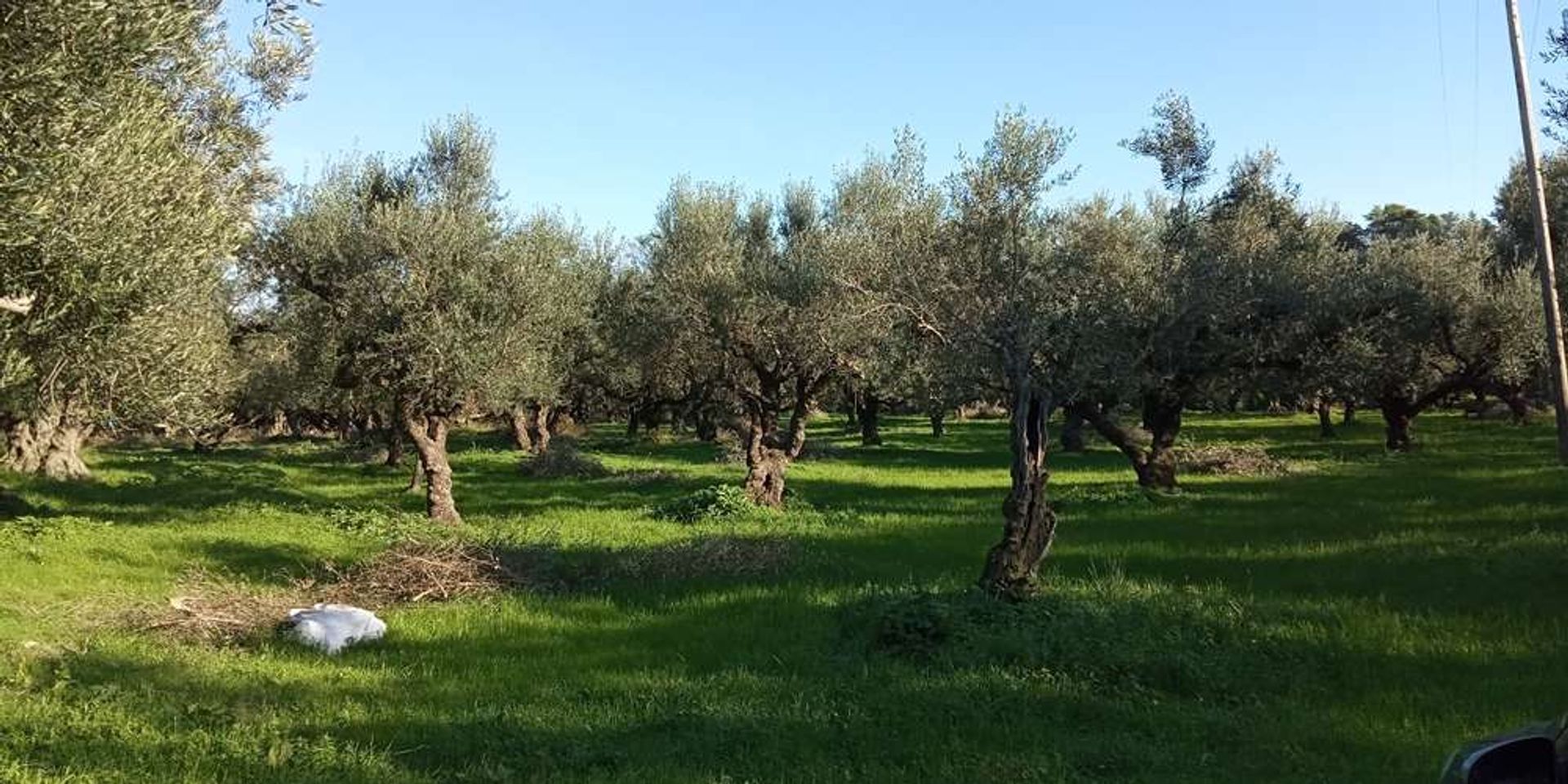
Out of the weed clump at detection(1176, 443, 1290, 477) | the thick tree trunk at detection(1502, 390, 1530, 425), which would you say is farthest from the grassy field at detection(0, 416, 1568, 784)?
the thick tree trunk at detection(1502, 390, 1530, 425)

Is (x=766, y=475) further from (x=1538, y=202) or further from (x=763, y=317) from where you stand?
(x=1538, y=202)

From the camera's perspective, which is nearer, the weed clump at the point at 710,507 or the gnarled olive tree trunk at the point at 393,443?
the weed clump at the point at 710,507

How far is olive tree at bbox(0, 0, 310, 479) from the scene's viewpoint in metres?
8.58

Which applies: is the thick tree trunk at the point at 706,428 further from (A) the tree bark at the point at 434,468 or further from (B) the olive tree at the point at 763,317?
(A) the tree bark at the point at 434,468

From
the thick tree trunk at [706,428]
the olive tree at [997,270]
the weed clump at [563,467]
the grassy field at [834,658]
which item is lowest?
the grassy field at [834,658]

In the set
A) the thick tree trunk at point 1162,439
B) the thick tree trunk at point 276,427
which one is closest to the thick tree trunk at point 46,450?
the thick tree trunk at point 1162,439

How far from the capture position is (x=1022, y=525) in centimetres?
1208

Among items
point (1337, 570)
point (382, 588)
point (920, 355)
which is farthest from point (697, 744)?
point (920, 355)

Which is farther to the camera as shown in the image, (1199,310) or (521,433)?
(521,433)

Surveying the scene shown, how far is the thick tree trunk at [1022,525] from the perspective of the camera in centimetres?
1182

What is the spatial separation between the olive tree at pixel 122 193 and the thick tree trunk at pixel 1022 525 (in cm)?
866

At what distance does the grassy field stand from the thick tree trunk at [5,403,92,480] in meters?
13.0

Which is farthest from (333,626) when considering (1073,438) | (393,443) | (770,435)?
(1073,438)

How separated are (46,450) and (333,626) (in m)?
27.2
